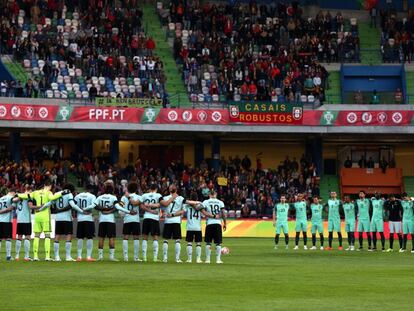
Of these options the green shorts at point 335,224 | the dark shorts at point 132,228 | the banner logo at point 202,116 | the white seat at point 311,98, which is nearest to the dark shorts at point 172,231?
the dark shorts at point 132,228

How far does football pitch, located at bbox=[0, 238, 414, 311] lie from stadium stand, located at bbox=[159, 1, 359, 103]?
102 ft

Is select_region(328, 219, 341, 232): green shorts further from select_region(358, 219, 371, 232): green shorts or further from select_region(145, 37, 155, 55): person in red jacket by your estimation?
select_region(145, 37, 155, 55): person in red jacket

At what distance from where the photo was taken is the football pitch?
63.0 ft

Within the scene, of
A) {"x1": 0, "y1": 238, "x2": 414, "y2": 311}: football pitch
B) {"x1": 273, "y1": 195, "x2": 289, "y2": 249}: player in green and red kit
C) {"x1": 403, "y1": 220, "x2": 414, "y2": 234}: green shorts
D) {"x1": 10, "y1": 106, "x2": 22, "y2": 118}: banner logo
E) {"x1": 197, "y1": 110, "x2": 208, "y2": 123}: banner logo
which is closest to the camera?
{"x1": 0, "y1": 238, "x2": 414, "y2": 311}: football pitch

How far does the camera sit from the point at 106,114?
59031 millimetres

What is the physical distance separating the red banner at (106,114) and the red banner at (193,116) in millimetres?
1269

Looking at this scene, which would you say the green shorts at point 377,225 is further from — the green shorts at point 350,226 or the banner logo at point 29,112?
the banner logo at point 29,112

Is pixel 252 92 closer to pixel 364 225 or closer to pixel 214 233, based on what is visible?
pixel 364 225

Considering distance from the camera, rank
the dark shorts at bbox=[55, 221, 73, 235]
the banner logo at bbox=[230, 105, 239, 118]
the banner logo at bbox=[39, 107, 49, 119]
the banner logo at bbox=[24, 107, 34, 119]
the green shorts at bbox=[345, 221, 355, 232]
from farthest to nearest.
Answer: the banner logo at bbox=[230, 105, 239, 118]
the banner logo at bbox=[39, 107, 49, 119]
the banner logo at bbox=[24, 107, 34, 119]
the green shorts at bbox=[345, 221, 355, 232]
the dark shorts at bbox=[55, 221, 73, 235]

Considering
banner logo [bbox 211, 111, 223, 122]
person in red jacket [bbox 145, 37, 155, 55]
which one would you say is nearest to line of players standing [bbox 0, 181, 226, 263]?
banner logo [bbox 211, 111, 223, 122]

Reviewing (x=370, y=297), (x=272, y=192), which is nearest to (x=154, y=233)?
(x=370, y=297)

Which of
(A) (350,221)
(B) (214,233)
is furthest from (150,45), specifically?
(B) (214,233)

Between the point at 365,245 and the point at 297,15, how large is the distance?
28.1 meters

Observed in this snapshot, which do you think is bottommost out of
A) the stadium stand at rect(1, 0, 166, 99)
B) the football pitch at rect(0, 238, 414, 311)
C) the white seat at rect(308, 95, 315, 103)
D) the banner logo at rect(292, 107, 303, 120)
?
the football pitch at rect(0, 238, 414, 311)
